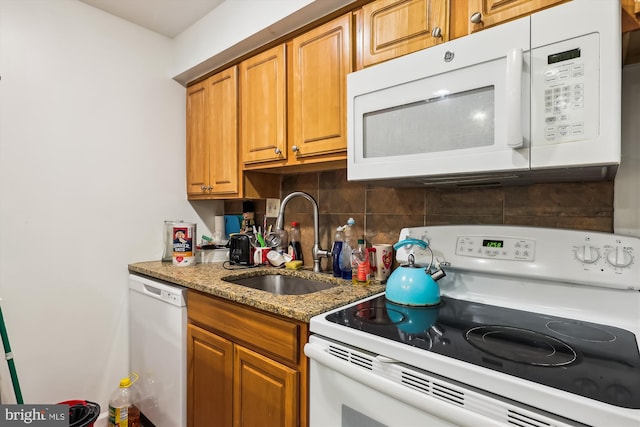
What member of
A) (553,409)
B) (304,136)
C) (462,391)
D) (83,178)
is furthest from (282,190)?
(553,409)

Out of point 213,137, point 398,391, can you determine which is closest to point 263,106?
point 213,137

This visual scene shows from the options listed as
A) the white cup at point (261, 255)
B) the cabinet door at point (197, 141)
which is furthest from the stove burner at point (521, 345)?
the cabinet door at point (197, 141)

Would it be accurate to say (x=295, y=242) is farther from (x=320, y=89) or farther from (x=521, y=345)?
(x=521, y=345)

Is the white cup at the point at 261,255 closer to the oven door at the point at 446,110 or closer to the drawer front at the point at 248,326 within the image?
the drawer front at the point at 248,326

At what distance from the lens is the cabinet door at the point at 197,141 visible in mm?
2107

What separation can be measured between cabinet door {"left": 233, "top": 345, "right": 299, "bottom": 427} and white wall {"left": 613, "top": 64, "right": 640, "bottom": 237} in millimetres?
1158

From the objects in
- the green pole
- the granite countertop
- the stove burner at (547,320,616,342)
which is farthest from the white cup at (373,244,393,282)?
the green pole

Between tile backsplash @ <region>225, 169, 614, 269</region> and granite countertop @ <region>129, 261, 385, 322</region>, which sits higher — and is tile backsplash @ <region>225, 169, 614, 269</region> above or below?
above

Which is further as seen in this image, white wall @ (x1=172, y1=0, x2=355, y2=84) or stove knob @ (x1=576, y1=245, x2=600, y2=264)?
white wall @ (x1=172, y1=0, x2=355, y2=84)

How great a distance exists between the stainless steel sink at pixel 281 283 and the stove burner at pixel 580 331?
37.9 inches

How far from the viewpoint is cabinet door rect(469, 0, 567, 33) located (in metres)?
0.93

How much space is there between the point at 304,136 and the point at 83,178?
1.29 metres

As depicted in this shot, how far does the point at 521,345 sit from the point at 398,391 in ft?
1.12

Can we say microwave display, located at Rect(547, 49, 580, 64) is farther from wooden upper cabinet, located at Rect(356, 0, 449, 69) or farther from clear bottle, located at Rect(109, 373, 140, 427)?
clear bottle, located at Rect(109, 373, 140, 427)
